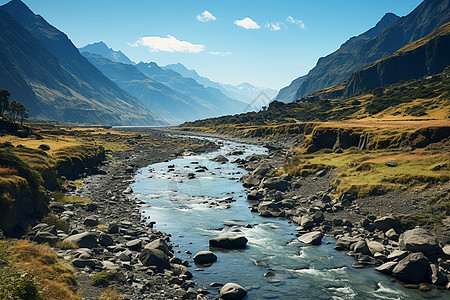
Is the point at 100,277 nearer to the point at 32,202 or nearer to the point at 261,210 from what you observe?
the point at 32,202

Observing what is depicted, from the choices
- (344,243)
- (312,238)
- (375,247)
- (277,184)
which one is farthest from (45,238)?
(277,184)

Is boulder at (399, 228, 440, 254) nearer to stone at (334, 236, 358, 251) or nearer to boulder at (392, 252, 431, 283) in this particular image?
boulder at (392, 252, 431, 283)

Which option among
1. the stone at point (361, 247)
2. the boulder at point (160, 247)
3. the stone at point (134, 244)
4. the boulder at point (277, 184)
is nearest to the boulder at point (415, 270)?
the stone at point (361, 247)

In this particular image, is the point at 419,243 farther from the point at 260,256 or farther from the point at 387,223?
the point at 260,256

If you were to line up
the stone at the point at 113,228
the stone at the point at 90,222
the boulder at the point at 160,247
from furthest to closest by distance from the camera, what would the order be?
1. the stone at the point at 90,222
2. the stone at the point at 113,228
3. the boulder at the point at 160,247

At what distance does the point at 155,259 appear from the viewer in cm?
2219

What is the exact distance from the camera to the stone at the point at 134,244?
82.3 feet

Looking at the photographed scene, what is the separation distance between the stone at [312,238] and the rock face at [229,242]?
19.4 ft

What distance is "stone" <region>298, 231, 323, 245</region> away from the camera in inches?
1107

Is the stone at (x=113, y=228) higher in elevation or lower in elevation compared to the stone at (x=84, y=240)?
lower

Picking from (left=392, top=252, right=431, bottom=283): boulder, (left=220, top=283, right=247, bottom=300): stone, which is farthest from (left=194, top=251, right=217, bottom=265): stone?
(left=392, top=252, right=431, bottom=283): boulder

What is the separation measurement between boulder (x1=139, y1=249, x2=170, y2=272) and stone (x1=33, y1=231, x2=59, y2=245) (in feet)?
22.1

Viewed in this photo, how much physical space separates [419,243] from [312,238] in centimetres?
873

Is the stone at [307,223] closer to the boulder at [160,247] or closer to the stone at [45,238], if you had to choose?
the boulder at [160,247]
